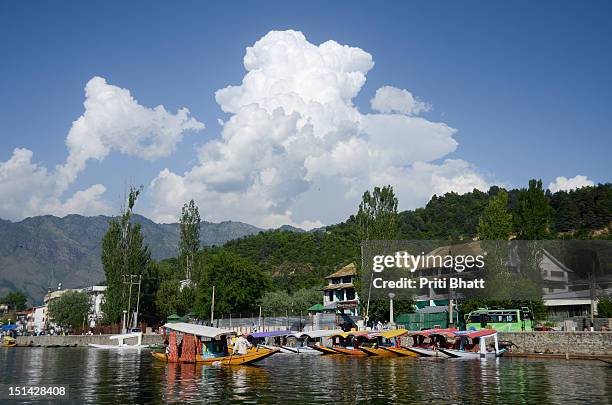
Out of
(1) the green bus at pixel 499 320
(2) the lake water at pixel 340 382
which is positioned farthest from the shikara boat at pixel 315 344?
(1) the green bus at pixel 499 320

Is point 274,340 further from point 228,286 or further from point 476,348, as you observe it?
point 476,348

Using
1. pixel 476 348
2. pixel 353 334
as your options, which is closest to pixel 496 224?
pixel 476 348

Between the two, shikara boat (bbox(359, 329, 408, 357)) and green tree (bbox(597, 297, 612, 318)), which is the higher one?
green tree (bbox(597, 297, 612, 318))

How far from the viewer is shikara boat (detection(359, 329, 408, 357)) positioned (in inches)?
1941

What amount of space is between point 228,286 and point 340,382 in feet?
191

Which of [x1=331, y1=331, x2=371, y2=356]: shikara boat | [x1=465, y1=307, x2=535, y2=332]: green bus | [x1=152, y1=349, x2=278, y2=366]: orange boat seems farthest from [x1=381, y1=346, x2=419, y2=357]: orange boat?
[x1=152, y1=349, x2=278, y2=366]: orange boat

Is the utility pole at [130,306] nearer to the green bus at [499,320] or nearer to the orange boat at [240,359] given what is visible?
the orange boat at [240,359]

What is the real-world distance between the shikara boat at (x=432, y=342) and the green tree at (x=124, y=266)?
167 ft

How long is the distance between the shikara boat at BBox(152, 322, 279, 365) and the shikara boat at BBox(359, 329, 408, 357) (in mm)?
11491

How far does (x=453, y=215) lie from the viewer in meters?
155

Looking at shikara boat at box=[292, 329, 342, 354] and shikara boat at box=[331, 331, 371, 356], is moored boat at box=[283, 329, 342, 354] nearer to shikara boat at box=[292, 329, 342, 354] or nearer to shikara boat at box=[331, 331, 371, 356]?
shikara boat at box=[292, 329, 342, 354]

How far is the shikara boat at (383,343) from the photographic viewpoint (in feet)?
162

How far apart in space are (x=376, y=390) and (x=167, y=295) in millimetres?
72702

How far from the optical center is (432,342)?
5119 centimetres
